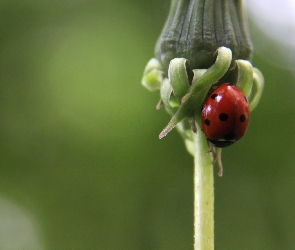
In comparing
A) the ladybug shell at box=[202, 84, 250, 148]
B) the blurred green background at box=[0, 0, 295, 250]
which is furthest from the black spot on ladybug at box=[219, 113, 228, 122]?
the blurred green background at box=[0, 0, 295, 250]

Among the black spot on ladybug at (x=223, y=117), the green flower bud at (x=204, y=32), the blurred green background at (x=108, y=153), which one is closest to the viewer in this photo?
the green flower bud at (x=204, y=32)

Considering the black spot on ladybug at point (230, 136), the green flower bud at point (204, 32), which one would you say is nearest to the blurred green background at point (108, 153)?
the black spot on ladybug at point (230, 136)

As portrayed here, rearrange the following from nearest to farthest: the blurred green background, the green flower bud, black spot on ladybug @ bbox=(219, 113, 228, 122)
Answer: the green flower bud < black spot on ladybug @ bbox=(219, 113, 228, 122) < the blurred green background

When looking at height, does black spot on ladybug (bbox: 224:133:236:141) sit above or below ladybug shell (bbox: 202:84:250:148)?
below

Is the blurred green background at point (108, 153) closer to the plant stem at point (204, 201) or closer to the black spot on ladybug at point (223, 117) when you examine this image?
the black spot on ladybug at point (223, 117)

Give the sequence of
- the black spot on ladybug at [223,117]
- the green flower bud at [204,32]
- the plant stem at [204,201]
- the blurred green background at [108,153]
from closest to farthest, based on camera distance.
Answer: the plant stem at [204,201]
the green flower bud at [204,32]
the black spot on ladybug at [223,117]
the blurred green background at [108,153]

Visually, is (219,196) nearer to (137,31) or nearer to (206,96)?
(137,31)

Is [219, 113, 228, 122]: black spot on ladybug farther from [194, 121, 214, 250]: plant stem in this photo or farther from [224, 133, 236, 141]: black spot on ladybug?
[194, 121, 214, 250]: plant stem
